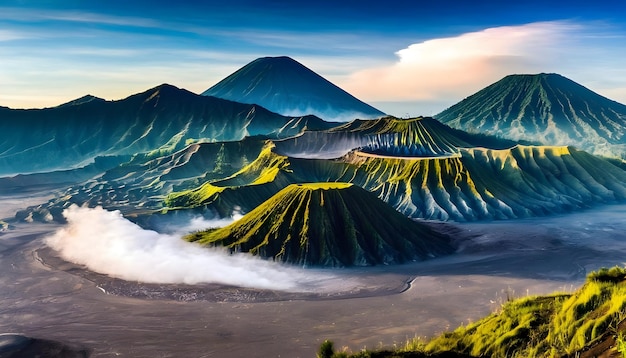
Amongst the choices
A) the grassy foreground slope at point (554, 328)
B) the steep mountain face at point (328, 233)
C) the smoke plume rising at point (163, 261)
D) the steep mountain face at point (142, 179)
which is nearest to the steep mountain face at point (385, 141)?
the steep mountain face at point (142, 179)

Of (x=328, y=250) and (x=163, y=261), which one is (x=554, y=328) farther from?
(x=163, y=261)

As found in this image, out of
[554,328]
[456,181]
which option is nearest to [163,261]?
[554,328]

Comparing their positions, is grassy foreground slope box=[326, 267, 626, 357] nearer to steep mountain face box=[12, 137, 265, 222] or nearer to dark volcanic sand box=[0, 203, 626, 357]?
dark volcanic sand box=[0, 203, 626, 357]

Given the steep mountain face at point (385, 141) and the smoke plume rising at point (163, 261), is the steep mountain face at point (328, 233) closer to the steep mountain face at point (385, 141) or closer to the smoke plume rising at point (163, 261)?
the smoke plume rising at point (163, 261)

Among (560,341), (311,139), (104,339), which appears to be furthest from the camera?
(311,139)

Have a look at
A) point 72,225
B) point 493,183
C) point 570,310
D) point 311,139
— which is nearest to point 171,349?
point 570,310

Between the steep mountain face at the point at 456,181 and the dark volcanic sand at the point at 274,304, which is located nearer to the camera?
the dark volcanic sand at the point at 274,304

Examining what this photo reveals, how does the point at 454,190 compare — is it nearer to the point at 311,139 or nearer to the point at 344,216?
the point at 344,216
